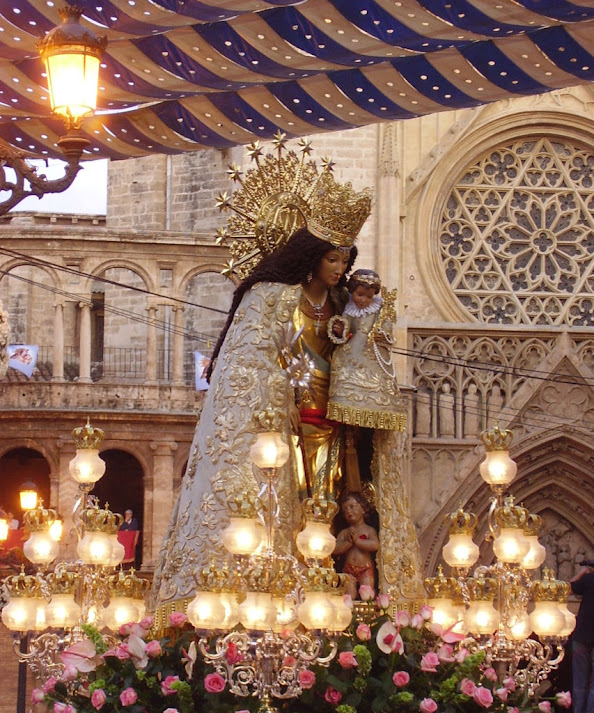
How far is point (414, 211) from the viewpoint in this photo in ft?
86.0

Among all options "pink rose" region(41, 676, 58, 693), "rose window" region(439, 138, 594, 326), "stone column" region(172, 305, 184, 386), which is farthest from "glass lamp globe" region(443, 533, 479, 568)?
"stone column" region(172, 305, 184, 386)

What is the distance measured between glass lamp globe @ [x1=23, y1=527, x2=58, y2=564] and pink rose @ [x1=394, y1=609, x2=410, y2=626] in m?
2.21

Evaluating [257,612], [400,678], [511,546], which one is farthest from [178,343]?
[257,612]

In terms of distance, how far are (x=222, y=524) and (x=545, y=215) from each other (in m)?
19.0

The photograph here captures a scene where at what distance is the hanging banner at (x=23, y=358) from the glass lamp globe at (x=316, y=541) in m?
20.9

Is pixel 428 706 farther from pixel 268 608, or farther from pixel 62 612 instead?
pixel 62 612

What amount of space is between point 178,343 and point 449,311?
5.57 metres

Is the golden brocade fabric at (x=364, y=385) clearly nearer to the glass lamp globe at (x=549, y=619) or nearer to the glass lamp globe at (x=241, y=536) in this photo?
the glass lamp globe at (x=549, y=619)

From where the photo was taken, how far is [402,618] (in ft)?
26.6

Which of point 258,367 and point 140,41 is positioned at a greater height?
point 140,41

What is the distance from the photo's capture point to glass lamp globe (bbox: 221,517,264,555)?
7.38 m

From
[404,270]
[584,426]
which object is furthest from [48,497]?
[584,426]

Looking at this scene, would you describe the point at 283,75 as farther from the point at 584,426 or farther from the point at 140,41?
the point at 584,426

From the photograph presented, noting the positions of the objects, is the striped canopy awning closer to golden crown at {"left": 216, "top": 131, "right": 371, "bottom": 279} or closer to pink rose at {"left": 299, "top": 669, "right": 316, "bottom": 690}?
golden crown at {"left": 216, "top": 131, "right": 371, "bottom": 279}
